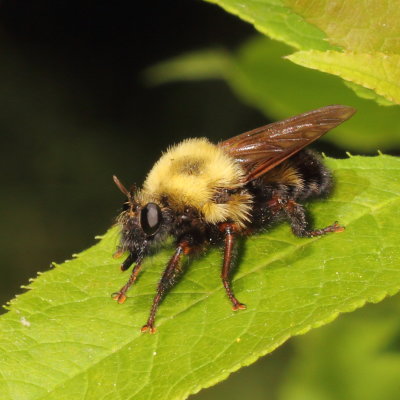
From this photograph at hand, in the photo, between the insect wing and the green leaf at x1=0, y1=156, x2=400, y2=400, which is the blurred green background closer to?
the insect wing

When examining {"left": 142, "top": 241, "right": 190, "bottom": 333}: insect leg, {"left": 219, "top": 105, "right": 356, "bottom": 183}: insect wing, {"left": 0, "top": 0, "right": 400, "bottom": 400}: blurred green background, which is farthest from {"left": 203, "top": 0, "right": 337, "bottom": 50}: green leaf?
{"left": 0, "top": 0, "right": 400, "bottom": 400}: blurred green background

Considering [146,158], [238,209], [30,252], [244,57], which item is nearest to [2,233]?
[30,252]

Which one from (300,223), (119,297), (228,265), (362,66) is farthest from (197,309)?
(362,66)

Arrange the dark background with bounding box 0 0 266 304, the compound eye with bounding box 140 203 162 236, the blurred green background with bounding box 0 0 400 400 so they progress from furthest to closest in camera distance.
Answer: the dark background with bounding box 0 0 266 304
the blurred green background with bounding box 0 0 400 400
the compound eye with bounding box 140 203 162 236

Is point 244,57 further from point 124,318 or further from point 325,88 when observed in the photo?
point 124,318

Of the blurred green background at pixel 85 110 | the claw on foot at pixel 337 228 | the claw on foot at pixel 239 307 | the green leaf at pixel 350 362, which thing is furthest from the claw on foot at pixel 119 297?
the blurred green background at pixel 85 110

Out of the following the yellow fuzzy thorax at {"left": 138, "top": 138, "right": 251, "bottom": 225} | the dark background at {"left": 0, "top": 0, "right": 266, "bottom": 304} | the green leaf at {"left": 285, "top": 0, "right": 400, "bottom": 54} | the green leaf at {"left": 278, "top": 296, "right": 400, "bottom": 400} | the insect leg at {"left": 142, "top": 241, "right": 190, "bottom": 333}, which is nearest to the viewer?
the green leaf at {"left": 285, "top": 0, "right": 400, "bottom": 54}
